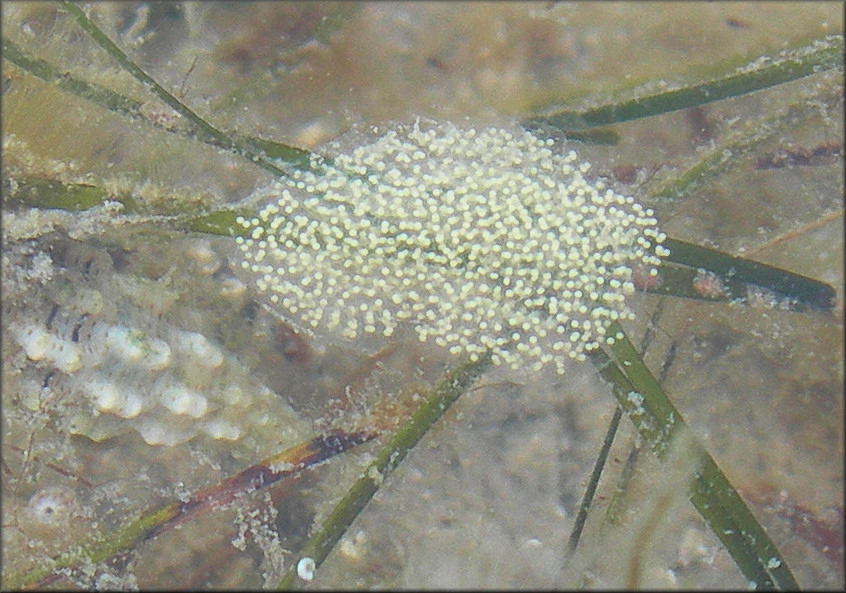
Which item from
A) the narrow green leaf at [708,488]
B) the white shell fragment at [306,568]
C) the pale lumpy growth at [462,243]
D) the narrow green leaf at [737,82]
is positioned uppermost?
the narrow green leaf at [737,82]

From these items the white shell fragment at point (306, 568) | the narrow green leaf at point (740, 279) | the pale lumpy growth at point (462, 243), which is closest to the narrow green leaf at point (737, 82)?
the pale lumpy growth at point (462, 243)

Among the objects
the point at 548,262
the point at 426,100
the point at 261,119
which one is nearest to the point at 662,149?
the point at 548,262

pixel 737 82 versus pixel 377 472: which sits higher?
pixel 737 82

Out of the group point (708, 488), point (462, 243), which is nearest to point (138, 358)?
point (462, 243)

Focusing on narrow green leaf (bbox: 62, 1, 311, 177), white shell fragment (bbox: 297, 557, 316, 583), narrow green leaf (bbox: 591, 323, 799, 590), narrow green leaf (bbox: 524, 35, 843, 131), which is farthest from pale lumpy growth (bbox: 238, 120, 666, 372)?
white shell fragment (bbox: 297, 557, 316, 583)

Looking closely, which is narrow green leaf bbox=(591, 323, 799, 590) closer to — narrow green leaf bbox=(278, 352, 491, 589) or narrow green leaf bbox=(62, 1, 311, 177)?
narrow green leaf bbox=(278, 352, 491, 589)

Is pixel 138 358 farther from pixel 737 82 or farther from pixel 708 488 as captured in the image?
pixel 737 82

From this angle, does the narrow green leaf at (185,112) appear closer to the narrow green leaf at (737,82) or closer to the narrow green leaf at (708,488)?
the narrow green leaf at (737,82)

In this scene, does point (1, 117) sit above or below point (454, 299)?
above

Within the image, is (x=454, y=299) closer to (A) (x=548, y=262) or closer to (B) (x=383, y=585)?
(A) (x=548, y=262)
